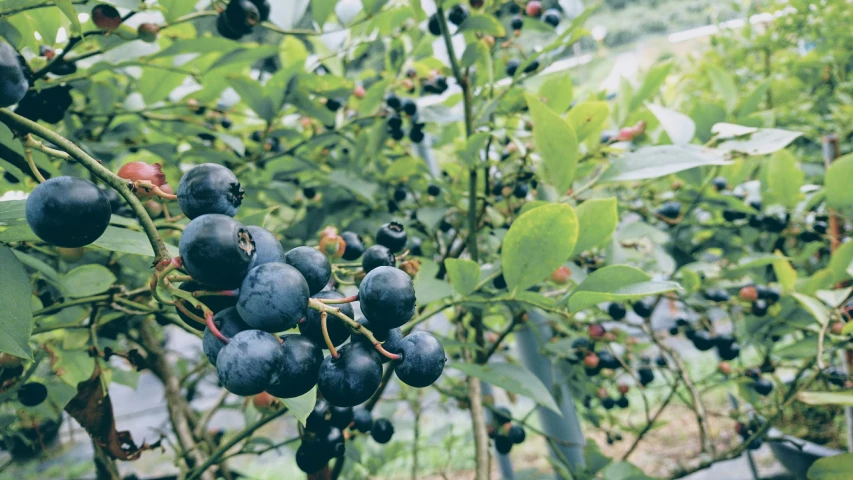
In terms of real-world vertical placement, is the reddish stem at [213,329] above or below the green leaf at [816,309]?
above

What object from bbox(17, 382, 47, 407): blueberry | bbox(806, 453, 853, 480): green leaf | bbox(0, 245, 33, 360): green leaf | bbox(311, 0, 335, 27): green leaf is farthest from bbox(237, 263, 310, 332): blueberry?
bbox(806, 453, 853, 480): green leaf

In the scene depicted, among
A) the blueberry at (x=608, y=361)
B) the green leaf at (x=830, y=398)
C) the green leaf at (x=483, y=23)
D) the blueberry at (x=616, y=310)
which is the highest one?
the green leaf at (x=483, y=23)

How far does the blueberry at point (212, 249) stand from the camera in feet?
1.39

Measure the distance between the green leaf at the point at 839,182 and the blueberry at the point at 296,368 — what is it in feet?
4.19

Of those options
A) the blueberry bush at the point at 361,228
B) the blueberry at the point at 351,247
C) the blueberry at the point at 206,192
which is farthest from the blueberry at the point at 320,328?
the blueberry at the point at 351,247

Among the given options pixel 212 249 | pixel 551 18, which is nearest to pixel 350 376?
pixel 212 249

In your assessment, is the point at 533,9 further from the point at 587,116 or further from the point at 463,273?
the point at 463,273

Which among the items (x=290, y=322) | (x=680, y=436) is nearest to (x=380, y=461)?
(x=290, y=322)

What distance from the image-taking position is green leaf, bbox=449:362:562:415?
0.86 m

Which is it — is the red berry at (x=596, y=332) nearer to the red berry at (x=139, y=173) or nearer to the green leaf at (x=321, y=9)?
the green leaf at (x=321, y=9)

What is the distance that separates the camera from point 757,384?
5.06 feet

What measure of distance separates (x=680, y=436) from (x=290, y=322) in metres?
4.42

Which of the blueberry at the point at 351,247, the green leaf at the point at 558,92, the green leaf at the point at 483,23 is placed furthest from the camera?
the green leaf at the point at 558,92

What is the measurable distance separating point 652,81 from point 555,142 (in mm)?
524
